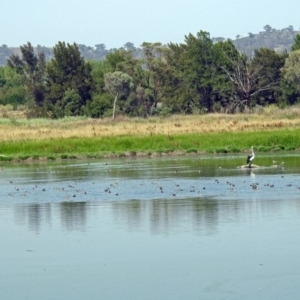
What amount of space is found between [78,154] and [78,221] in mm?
19577

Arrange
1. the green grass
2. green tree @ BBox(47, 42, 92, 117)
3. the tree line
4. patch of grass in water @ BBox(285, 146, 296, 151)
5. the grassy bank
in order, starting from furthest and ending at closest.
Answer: green tree @ BBox(47, 42, 92, 117)
the tree line
the grassy bank
the green grass
patch of grass in water @ BBox(285, 146, 296, 151)

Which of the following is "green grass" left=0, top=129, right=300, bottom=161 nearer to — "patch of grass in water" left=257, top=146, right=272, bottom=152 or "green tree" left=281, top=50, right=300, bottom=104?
"patch of grass in water" left=257, top=146, right=272, bottom=152

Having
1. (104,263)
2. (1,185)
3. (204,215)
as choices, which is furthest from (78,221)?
(1,185)

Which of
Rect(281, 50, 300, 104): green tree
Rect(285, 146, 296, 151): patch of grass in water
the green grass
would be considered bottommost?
Rect(285, 146, 296, 151): patch of grass in water

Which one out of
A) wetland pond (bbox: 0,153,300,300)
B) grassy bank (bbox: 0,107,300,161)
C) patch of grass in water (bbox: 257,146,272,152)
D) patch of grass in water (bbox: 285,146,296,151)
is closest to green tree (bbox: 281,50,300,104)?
grassy bank (bbox: 0,107,300,161)

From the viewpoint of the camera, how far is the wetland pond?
36.0 ft

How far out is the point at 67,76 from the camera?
70750 mm

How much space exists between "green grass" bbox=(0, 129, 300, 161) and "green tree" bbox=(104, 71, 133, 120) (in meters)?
29.0

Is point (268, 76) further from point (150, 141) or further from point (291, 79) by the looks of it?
point (150, 141)

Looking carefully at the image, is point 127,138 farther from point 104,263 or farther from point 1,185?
point 104,263

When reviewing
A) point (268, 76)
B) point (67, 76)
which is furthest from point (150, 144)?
point (67, 76)

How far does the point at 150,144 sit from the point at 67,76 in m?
34.9

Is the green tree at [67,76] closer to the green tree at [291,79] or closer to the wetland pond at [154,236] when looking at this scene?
the green tree at [291,79]

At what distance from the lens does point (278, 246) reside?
13.1 meters
